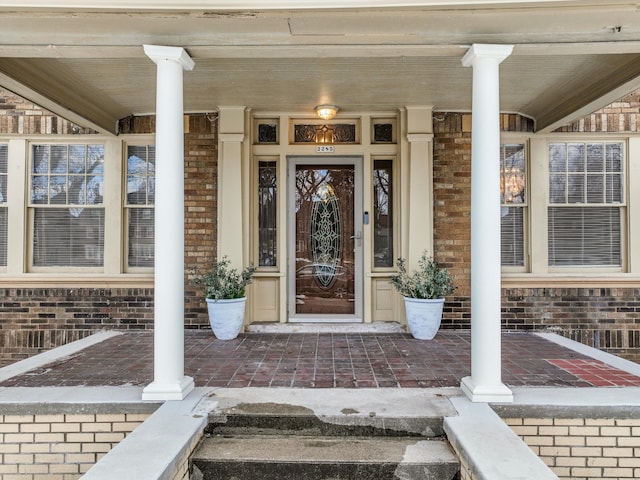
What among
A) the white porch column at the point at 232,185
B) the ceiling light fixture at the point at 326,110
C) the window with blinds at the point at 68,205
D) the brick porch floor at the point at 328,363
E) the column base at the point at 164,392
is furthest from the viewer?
the window with blinds at the point at 68,205

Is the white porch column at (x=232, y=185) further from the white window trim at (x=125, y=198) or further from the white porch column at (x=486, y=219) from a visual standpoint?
the white porch column at (x=486, y=219)

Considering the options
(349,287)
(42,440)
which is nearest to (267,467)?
(42,440)

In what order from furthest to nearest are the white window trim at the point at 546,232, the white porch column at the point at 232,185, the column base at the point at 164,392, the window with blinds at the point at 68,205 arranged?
the window with blinds at the point at 68,205
the white window trim at the point at 546,232
the white porch column at the point at 232,185
the column base at the point at 164,392

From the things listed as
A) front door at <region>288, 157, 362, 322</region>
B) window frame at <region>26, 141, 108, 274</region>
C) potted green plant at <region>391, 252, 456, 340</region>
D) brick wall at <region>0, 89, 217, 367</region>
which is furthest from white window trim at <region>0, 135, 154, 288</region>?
potted green plant at <region>391, 252, 456, 340</region>

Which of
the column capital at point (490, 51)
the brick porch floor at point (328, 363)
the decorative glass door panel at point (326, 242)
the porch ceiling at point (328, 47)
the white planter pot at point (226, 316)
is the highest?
the porch ceiling at point (328, 47)

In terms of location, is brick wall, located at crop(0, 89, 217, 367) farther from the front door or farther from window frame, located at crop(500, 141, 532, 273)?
window frame, located at crop(500, 141, 532, 273)

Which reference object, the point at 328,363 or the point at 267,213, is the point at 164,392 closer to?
the point at 328,363

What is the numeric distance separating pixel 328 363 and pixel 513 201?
3.21 m

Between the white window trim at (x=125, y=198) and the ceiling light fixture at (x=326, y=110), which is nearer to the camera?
the ceiling light fixture at (x=326, y=110)

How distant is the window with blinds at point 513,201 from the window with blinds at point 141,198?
4.27 m

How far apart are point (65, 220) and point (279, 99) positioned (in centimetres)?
302

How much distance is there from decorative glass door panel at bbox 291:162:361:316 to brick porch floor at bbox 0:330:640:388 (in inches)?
22.7

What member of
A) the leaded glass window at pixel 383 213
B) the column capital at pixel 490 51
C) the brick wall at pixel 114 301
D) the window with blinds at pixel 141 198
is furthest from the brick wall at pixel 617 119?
the window with blinds at pixel 141 198

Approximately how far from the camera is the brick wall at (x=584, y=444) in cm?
278
